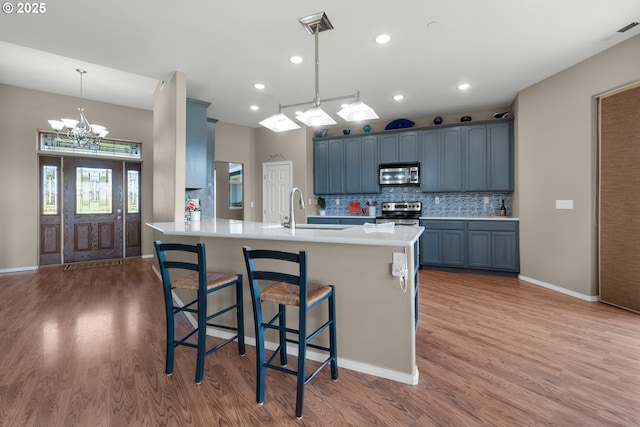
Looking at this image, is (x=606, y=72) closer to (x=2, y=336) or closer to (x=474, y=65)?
(x=474, y=65)

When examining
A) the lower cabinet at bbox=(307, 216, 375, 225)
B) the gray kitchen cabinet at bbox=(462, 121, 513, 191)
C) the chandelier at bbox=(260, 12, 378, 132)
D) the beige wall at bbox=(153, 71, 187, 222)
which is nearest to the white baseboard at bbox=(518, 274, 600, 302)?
the gray kitchen cabinet at bbox=(462, 121, 513, 191)

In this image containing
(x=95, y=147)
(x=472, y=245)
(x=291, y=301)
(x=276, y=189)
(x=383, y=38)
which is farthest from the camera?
(x=276, y=189)

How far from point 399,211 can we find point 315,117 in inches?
141

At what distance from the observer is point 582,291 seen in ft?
12.2

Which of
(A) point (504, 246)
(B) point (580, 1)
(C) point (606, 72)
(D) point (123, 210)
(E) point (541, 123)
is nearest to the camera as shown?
(B) point (580, 1)

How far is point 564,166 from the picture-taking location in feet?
12.9

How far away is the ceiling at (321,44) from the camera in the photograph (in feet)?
8.94

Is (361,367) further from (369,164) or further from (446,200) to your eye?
(369,164)

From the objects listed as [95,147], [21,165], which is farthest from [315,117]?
[21,165]

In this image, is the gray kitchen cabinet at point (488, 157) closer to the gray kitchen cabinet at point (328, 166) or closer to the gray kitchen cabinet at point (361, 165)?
the gray kitchen cabinet at point (361, 165)

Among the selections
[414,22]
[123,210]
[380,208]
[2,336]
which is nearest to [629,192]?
[414,22]

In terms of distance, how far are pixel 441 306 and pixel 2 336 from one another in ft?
13.5

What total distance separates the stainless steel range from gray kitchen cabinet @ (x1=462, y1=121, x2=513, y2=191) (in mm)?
924

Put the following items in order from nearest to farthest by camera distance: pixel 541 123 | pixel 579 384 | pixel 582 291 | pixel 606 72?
pixel 579 384, pixel 606 72, pixel 582 291, pixel 541 123
